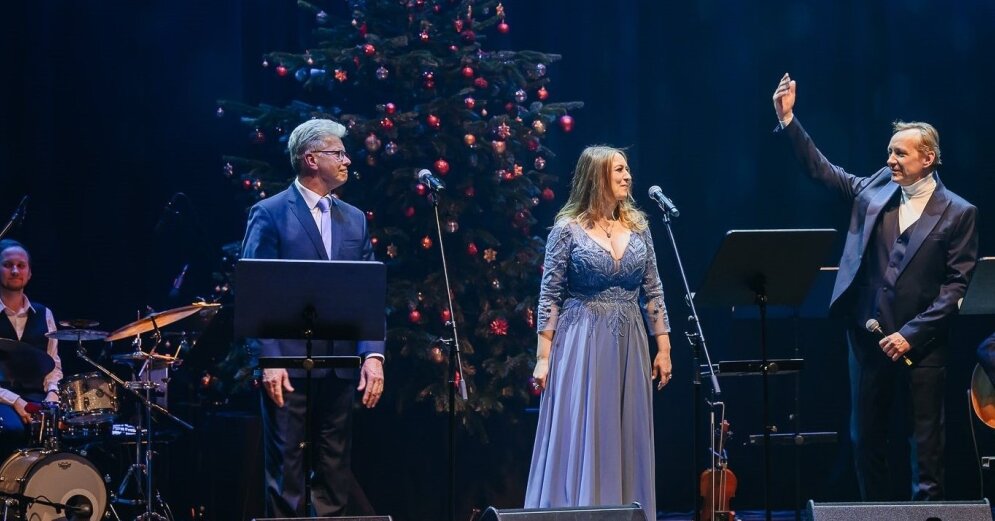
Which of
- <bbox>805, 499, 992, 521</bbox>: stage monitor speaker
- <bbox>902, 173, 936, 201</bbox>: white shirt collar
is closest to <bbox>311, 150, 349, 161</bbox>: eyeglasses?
<bbox>805, 499, 992, 521</bbox>: stage monitor speaker

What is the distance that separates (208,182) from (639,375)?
14.9ft

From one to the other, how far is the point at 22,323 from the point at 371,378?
353 centimetres

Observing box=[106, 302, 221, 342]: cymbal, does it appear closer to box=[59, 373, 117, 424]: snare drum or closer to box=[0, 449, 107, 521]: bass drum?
box=[59, 373, 117, 424]: snare drum

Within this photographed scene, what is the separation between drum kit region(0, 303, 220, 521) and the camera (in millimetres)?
6750

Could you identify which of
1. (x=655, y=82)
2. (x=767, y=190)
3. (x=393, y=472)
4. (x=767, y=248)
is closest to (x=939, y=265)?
(x=767, y=248)

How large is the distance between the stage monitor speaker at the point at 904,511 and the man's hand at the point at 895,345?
1238mm

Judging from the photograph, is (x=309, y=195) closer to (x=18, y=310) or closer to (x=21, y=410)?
(x=21, y=410)

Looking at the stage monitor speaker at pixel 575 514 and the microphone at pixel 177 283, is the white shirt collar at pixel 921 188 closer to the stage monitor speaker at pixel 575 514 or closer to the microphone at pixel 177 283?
the stage monitor speaker at pixel 575 514

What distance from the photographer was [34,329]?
24.4 feet

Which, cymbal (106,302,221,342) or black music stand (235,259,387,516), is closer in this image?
black music stand (235,259,387,516)

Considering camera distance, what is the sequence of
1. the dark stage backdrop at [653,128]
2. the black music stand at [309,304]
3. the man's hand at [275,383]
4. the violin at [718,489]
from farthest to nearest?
the dark stage backdrop at [653,128], the violin at [718,489], the man's hand at [275,383], the black music stand at [309,304]

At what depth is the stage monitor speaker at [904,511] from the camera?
14.0ft

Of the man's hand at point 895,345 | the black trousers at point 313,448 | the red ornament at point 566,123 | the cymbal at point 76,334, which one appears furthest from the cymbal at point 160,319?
the man's hand at point 895,345

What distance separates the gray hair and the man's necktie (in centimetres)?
19
